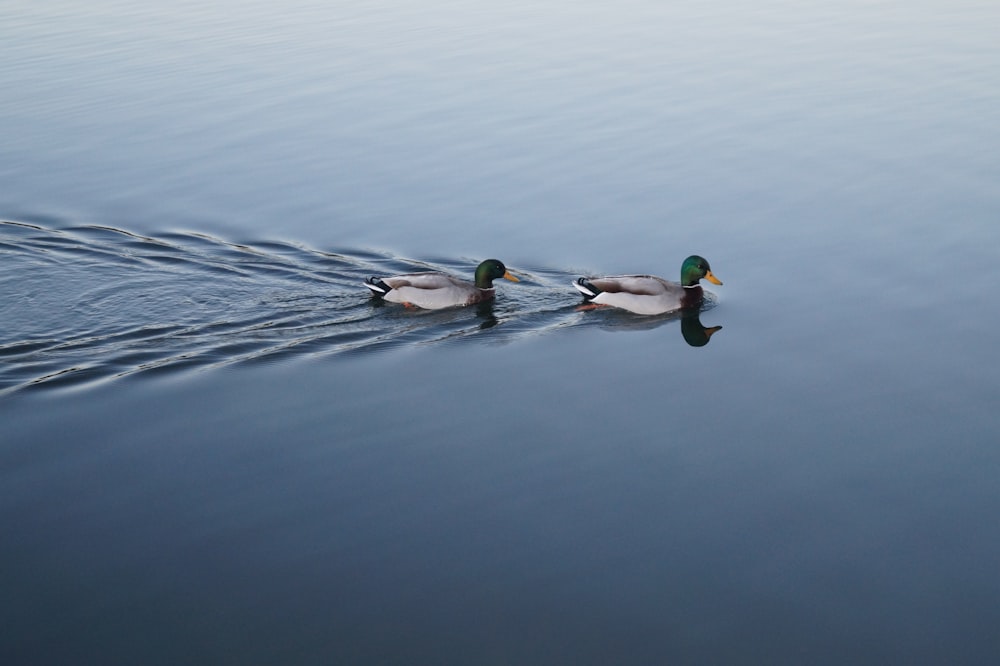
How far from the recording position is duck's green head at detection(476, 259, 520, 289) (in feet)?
45.6

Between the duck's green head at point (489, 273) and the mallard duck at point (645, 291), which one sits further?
the duck's green head at point (489, 273)

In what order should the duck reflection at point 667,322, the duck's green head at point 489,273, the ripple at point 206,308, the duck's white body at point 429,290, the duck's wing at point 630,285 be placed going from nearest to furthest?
the ripple at point 206,308
the duck reflection at point 667,322
the duck's wing at point 630,285
the duck's white body at point 429,290
the duck's green head at point 489,273

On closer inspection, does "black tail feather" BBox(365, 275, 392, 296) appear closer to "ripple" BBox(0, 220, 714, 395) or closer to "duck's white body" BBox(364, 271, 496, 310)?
"duck's white body" BBox(364, 271, 496, 310)

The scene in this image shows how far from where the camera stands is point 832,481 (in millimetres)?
9414

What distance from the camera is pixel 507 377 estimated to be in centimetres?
1168

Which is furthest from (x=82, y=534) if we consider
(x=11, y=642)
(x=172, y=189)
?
(x=172, y=189)

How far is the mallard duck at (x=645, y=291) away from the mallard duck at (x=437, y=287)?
3.41ft

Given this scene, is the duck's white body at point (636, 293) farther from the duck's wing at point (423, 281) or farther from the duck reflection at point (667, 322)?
the duck's wing at point (423, 281)

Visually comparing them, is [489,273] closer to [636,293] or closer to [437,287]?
[437,287]

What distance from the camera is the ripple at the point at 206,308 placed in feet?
39.9

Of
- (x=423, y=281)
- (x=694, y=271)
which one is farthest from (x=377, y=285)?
(x=694, y=271)

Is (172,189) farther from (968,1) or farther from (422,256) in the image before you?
(968,1)

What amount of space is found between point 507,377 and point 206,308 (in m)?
3.83

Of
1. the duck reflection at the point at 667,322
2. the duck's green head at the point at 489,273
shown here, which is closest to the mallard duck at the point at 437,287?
the duck's green head at the point at 489,273
